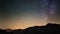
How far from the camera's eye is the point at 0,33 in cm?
314

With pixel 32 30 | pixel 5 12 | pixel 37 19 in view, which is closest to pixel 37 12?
pixel 37 19

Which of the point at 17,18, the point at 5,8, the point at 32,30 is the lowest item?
the point at 32,30

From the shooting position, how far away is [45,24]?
316 centimetres

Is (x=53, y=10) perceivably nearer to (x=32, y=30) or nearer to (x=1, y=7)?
(x=32, y=30)

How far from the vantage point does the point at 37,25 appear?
315 cm

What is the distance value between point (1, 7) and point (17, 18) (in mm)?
354

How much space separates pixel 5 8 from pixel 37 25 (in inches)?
25.9

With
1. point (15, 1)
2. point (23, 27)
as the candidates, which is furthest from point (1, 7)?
point (23, 27)

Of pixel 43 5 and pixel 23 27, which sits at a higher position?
pixel 43 5

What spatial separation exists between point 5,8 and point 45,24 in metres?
0.78

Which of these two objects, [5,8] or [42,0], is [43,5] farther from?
[5,8]

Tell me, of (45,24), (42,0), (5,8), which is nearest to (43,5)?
(42,0)

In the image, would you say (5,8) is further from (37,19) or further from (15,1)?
(37,19)

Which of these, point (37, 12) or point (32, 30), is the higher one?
point (37, 12)
